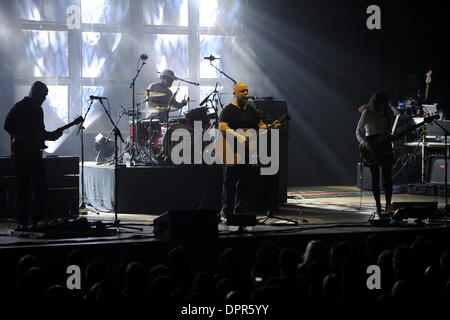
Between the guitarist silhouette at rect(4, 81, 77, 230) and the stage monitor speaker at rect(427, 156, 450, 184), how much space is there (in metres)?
7.28

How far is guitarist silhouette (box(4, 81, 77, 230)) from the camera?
7090 mm

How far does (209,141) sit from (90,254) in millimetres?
4032

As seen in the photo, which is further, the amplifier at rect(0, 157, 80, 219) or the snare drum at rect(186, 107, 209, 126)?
the snare drum at rect(186, 107, 209, 126)

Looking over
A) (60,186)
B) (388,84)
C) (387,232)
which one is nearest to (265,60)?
(388,84)

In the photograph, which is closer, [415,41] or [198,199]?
[198,199]

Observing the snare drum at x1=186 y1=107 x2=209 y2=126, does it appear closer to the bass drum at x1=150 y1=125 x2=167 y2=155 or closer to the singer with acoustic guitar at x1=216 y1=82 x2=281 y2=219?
the bass drum at x1=150 y1=125 x2=167 y2=155

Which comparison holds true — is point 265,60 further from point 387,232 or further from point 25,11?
point 387,232

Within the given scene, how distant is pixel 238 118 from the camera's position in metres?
7.66

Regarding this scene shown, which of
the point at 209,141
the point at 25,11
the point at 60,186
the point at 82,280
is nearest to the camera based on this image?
the point at 82,280

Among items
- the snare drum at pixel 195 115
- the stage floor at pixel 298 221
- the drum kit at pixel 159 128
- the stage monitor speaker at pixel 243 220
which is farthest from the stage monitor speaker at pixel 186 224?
the snare drum at pixel 195 115

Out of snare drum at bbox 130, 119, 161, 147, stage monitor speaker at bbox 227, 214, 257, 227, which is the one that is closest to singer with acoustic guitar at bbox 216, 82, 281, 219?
stage monitor speaker at bbox 227, 214, 257, 227

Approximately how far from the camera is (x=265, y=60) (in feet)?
43.6

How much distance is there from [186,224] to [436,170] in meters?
6.95

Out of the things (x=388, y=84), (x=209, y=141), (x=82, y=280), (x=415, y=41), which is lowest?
(x=82, y=280)
